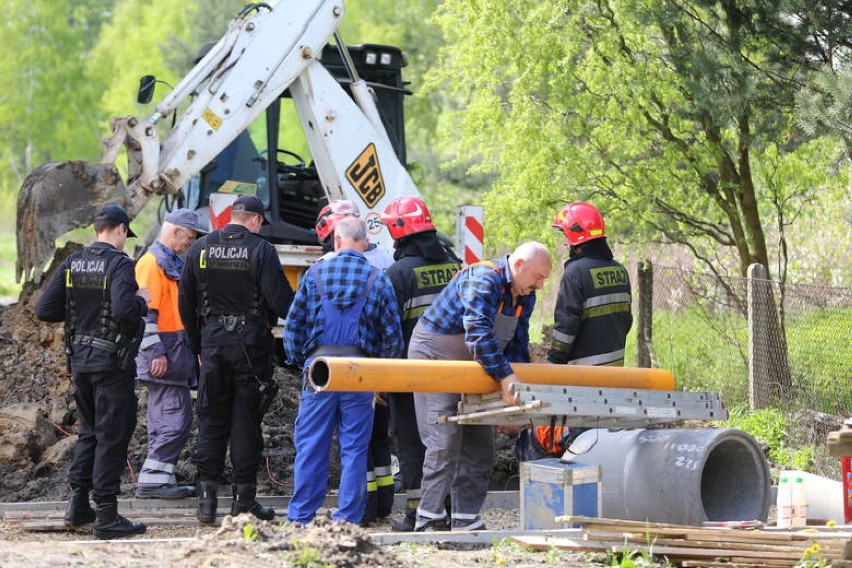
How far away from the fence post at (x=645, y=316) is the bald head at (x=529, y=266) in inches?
254

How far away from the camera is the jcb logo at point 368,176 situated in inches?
496

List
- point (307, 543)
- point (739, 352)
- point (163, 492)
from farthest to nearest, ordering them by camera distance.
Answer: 1. point (739, 352)
2. point (163, 492)
3. point (307, 543)

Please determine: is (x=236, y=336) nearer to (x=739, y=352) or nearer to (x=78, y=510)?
(x=78, y=510)

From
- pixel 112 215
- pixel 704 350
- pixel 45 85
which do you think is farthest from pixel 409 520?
pixel 45 85

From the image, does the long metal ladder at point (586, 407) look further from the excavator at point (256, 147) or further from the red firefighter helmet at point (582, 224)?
the excavator at point (256, 147)

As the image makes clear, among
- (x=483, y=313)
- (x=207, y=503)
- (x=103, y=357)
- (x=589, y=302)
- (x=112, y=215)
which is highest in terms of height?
(x=112, y=215)

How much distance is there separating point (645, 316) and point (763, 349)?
211 cm

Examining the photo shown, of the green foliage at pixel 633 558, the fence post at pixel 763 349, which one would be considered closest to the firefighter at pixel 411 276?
the green foliage at pixel 633 558

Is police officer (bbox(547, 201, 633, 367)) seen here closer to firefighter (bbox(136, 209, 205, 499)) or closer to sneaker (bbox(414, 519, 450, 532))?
sneaker (bbox(414, 519, 450, 532))

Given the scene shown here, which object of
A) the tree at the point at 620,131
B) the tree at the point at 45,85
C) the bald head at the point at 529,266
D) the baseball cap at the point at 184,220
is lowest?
the bald head at the point at 529,266

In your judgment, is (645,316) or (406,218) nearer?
(406,218)

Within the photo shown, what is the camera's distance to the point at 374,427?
913cm

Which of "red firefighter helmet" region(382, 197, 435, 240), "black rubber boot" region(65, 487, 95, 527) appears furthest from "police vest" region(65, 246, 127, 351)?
"red firefighter helmet" region(382, 197, 435, 240)

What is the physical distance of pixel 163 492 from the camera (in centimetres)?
944
